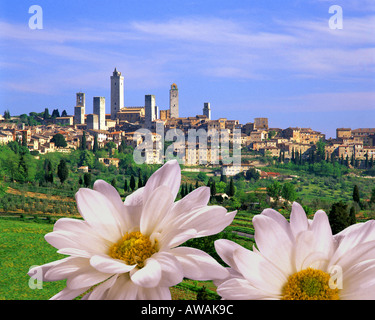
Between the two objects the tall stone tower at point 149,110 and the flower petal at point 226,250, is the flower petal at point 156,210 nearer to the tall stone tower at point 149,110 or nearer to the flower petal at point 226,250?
the flower petal at point 226,250

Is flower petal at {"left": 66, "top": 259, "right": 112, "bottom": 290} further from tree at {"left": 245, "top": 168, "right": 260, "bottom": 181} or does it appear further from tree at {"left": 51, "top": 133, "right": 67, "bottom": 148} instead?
tree at {"left": 51, "top": 133, "right": 67, "bottom": 148}

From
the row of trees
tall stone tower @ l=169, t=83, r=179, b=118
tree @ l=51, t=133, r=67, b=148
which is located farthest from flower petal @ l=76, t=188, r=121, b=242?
the row of trees

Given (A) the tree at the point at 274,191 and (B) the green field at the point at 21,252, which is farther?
(A) the tree at the point at 274,191

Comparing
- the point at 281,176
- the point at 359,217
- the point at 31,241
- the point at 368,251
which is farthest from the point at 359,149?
the point at 368,251

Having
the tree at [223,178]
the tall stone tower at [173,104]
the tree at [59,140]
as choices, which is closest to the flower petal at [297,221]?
the tree at [223,178]

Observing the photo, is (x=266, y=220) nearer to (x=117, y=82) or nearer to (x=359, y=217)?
(x=359, y=217)

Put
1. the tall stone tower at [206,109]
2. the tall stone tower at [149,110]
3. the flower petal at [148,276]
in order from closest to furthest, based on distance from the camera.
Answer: the flower petal at [148,276] < the tall stone tower at [149,110] < the tall stone tower at [206,109]
